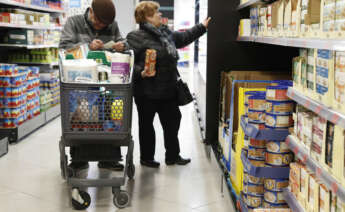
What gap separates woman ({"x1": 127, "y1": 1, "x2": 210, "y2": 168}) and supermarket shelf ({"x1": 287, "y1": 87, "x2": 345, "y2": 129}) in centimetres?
192

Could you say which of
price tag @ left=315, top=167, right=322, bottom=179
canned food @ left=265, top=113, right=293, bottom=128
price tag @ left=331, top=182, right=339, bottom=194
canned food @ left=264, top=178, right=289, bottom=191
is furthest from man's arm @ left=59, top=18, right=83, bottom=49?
price tag @ left=331, top=182, right=339, bottom=194

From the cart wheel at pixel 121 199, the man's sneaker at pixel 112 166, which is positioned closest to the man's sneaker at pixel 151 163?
the man's sneaker at pixel 112 166

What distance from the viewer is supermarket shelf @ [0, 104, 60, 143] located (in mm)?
5320

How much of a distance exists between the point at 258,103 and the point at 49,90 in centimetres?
484

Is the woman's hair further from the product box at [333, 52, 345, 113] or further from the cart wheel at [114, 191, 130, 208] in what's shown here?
the product box at [333, 52, 345, 113]

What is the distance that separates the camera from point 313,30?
2215 millimetres

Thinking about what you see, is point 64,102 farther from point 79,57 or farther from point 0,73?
point 0,73

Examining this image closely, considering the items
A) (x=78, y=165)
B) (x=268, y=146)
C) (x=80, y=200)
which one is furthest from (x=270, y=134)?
(x=78, y=165)

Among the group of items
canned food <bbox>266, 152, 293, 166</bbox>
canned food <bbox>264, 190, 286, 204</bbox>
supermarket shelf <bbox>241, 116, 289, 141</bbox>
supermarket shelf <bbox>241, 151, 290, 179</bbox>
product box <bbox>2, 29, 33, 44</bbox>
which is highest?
product box <bbox>2, 29, 33, 44</bbox>

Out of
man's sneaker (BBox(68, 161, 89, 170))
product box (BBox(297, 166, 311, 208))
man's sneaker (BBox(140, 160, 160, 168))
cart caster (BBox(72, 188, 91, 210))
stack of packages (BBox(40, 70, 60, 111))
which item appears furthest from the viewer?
stack of packages (BBox(40, 70, 60, 111))

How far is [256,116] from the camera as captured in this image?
2678 mm

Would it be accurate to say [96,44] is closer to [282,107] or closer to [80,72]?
[80,72]

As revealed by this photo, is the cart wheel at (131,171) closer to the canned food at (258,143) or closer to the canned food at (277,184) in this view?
the canned food at (258,143)

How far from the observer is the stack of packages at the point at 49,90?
21.6ft
